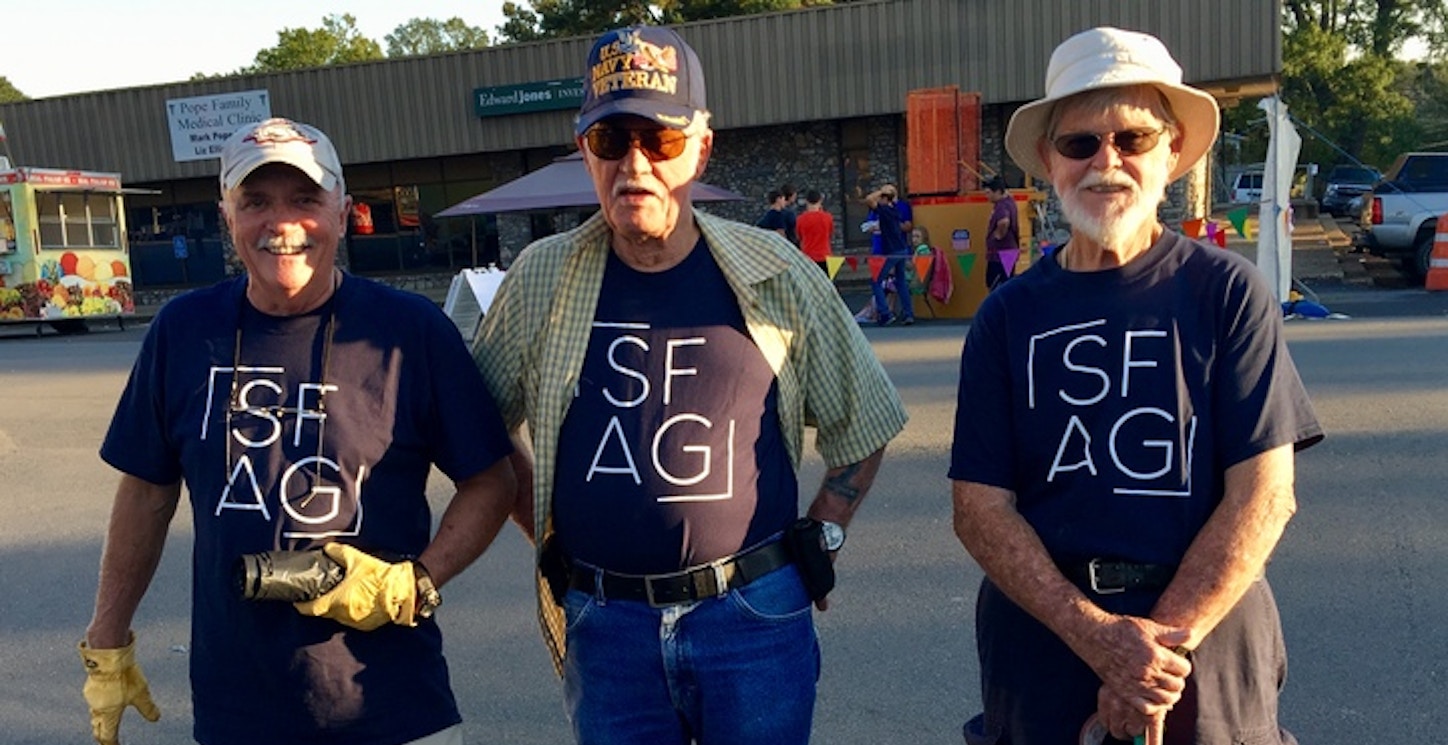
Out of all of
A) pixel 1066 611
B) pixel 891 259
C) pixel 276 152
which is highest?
pixel 276 152

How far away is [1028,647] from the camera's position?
2250mm

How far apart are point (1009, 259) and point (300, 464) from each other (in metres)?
12.6

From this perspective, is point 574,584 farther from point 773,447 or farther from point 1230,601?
point 1230,601

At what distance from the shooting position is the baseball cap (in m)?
2.27

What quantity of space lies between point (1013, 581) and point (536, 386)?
1.09 metres

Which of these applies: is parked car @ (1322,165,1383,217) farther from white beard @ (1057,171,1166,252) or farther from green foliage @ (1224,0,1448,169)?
white beard @ (1057,171,1166,252)

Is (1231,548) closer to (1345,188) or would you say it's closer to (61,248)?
(61,248)

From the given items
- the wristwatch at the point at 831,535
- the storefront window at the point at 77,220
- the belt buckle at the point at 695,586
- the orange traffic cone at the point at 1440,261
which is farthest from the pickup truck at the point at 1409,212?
the storefront window at the point at 77,220

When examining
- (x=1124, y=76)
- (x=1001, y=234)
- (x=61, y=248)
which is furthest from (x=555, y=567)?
(x=61, y=248)

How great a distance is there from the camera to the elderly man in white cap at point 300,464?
2.27 meters

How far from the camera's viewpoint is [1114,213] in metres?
2.17

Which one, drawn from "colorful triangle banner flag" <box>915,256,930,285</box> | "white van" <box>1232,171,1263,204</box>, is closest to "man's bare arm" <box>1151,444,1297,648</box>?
"colorful triangle banner flag" <box>915,256,930,285</box>

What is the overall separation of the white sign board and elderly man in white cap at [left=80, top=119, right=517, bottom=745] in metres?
25.0

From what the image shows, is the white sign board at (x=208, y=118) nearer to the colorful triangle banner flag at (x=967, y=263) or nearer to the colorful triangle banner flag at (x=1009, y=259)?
the colorful triangle banner flag at (x=967, y=263)
